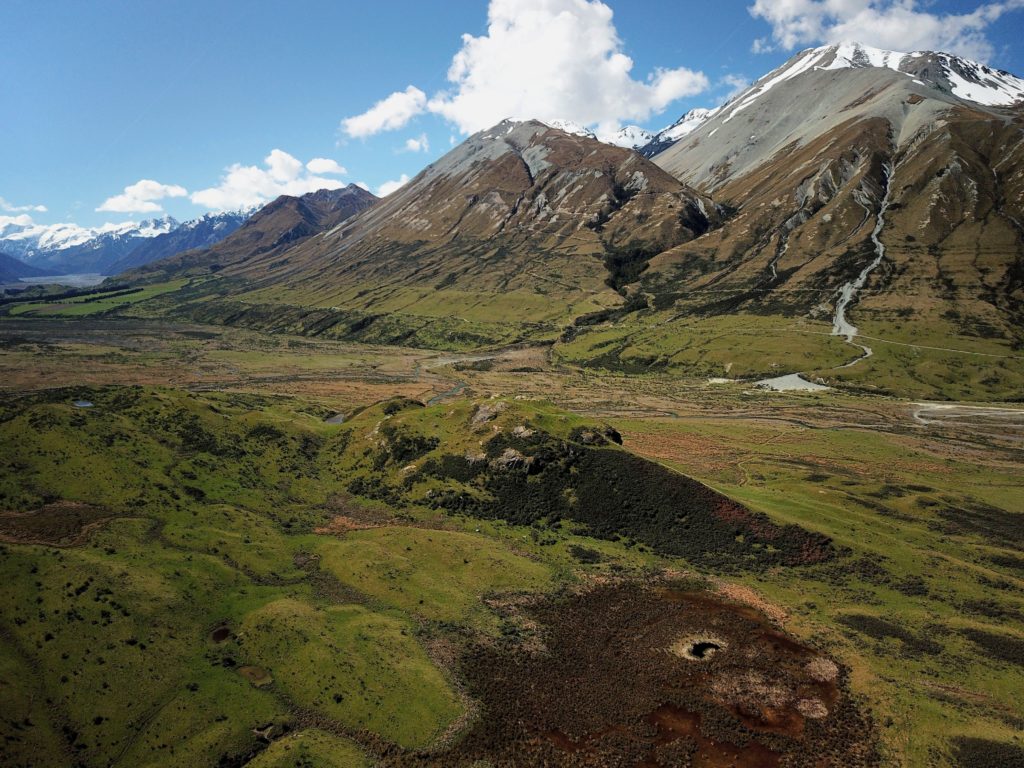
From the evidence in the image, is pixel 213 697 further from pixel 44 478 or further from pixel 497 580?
pixel 44 478

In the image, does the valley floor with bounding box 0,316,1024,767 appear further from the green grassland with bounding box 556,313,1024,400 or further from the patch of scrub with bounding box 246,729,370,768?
the green grassland with bounding box 556,313,1024,400

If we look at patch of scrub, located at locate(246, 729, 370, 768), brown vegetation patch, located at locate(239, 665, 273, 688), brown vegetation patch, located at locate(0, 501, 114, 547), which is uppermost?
brown vegetation patch, located at locate(0, 501, 114, 547)

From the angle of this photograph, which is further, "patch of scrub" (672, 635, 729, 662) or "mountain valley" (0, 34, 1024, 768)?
"patch of scrub" (672, 635, 729, 662)

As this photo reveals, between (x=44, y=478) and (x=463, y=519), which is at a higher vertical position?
(x=44, y=478)

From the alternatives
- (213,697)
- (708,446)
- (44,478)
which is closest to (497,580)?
(213,697)

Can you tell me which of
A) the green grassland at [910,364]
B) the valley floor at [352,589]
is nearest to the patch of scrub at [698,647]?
the valley floor at [352,589]

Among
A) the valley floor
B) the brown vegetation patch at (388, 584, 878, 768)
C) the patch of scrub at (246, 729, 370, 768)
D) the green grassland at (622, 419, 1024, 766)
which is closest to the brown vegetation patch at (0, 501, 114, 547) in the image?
the valley floor

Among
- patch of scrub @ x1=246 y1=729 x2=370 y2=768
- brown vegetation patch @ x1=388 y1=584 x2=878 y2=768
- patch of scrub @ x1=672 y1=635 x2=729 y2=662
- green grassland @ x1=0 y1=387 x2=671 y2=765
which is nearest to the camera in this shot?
patch of scrub @ x1=246 y1=729 x2=370 y2=768
